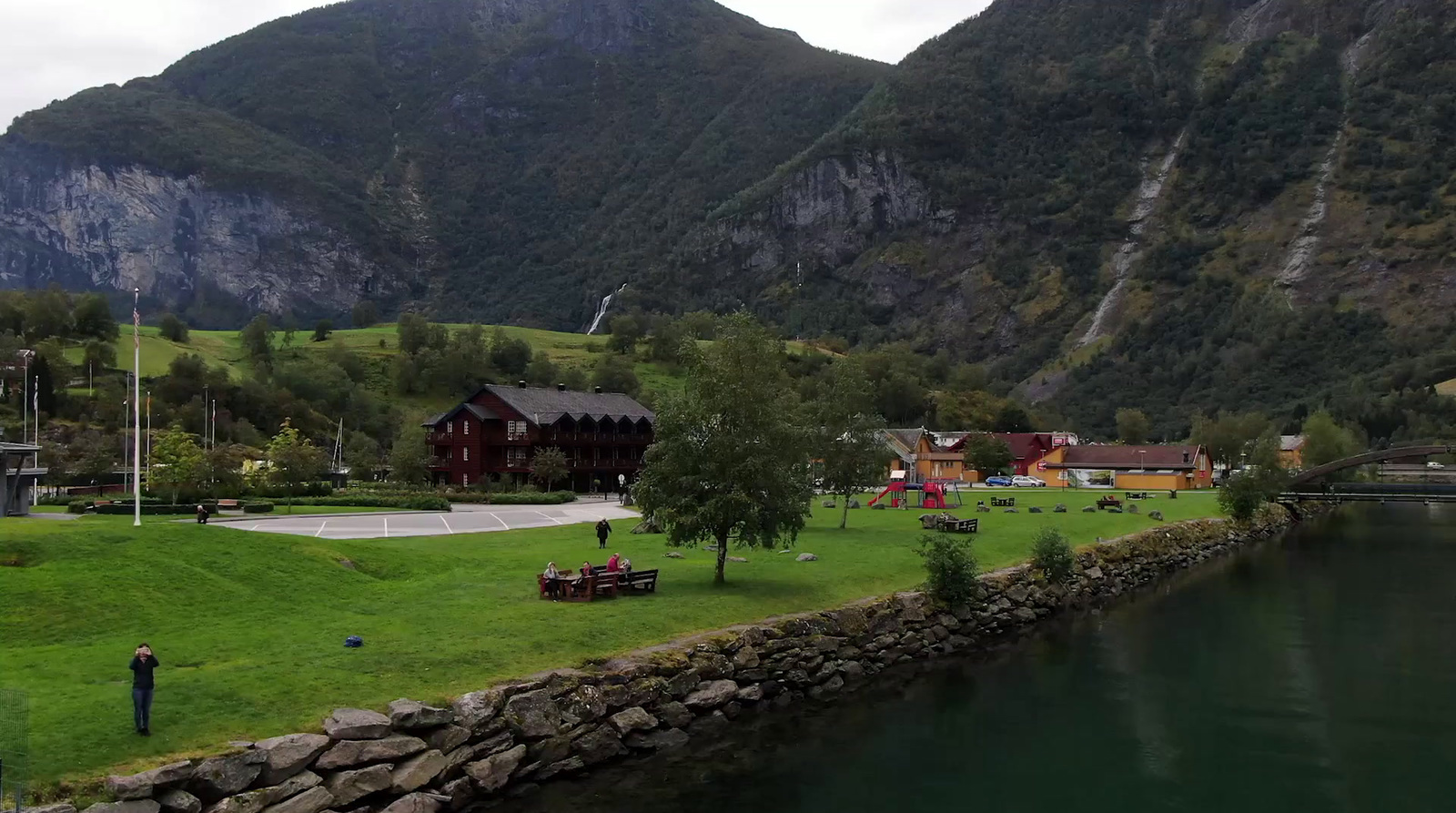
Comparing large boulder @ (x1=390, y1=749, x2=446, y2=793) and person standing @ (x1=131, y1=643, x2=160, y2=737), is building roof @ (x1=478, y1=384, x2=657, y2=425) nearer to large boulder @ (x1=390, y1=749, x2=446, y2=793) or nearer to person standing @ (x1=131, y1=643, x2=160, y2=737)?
large boulder @ (x1=390, y1=749, x2=446, y2=793)

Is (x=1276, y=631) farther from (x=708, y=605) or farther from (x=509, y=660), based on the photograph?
(x=509, y=660)

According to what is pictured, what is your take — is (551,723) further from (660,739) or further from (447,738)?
(660,739)

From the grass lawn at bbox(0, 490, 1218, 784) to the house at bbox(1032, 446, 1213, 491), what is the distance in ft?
290

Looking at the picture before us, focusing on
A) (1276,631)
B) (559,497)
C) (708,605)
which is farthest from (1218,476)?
(708,605)

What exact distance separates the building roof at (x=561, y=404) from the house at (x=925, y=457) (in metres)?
34.1

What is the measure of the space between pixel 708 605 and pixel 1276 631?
937 inches

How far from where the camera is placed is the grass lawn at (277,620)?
18297 millimetres

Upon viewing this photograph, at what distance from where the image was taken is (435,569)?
35.5 metres

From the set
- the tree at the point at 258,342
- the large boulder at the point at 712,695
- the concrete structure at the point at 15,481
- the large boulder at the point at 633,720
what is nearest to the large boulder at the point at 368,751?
the large boulder at the point at 633,720

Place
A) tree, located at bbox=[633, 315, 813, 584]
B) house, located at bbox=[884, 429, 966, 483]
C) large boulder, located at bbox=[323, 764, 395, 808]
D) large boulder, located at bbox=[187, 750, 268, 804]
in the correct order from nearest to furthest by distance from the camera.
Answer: large boulder, located at bbox=[187, 750, 268, 804] < large boulder, located at bbox=[323, 764, 395, 808] < tree, located at bbox=[633, 315, 813, 584] < house, located at bbox=[884, 429, 966, 483]

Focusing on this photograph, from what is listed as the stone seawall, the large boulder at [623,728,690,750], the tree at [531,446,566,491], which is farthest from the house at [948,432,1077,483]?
the large boulder at [623,728,690,750]

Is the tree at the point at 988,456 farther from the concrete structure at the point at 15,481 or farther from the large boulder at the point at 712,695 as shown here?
the large boulder at the point at 712,695

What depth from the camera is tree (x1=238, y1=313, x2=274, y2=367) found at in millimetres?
145625

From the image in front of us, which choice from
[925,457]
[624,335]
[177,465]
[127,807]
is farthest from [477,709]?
[624,335]
